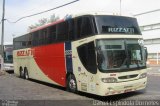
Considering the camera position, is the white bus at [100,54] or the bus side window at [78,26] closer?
the white bus at [100,54]

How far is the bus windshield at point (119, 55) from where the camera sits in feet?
40.8

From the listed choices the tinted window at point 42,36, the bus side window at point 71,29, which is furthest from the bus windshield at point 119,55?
the tinted window at point 42,36

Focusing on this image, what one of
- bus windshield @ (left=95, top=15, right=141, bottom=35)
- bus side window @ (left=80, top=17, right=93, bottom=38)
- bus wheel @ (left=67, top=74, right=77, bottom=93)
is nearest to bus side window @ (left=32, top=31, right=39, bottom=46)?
bus wheel @ (left=67, top=74, right=77, bottom=93)

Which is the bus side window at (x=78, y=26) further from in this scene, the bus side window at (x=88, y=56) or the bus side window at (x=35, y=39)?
the bus side window at (x=35, y=39)

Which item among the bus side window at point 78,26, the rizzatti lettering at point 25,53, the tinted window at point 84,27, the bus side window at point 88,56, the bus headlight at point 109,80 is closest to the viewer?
the bus headlight at point 109,80

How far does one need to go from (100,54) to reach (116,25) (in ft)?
5.27

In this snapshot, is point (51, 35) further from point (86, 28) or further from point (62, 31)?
point (86, 28)

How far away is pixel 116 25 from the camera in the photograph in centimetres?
1330

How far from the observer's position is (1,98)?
1366 centimetres

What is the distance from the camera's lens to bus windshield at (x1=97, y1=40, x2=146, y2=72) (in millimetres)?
12445

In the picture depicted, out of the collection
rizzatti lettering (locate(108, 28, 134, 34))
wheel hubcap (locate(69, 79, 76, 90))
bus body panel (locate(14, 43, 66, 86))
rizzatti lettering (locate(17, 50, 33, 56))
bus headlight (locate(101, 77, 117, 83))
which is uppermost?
rizzatti lettering (locate(108, 28, 134, 34))

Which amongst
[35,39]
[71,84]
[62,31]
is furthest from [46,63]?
[71,84]

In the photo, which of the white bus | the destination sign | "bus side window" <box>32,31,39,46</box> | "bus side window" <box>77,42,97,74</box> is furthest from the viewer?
"bus side window" <box>32,31,39,46</box>

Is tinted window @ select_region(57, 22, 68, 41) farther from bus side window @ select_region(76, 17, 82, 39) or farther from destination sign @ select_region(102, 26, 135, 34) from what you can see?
destination sign @ select_region(102, 26, 135, 34)
